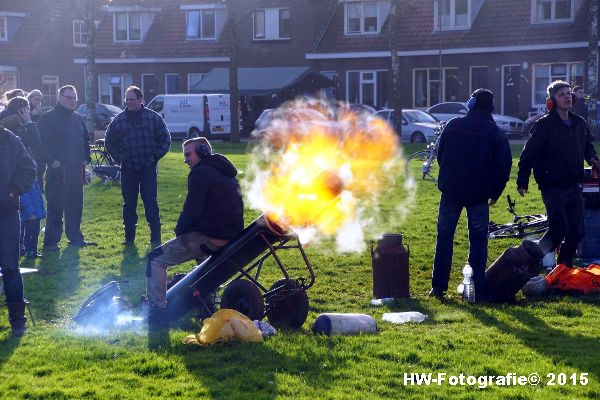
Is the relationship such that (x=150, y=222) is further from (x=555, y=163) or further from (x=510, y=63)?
(x=510, y=63)

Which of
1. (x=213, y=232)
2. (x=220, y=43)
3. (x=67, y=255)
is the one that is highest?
(x=220, y=43)

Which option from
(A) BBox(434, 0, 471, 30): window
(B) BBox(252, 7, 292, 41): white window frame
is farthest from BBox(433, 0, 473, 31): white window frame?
(B) BBox(252, 7, 292, 41): white window frame

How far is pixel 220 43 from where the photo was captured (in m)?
55.3

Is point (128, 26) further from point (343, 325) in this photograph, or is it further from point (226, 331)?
point (226, 331)

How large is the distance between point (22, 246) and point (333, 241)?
4.10m

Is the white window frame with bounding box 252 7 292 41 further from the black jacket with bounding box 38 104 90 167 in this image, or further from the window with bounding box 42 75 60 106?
the black jacket with bounding box 38 104 90 167

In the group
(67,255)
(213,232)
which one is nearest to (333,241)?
(67,255)

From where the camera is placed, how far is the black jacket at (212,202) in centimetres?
919

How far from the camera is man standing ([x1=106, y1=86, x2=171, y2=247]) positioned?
45.4ft

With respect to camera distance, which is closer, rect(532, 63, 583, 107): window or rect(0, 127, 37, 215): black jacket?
rect(0, 127, 37, 215): black jacket

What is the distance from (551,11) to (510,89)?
3.89 metres

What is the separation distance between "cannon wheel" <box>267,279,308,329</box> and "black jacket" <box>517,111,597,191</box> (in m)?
2.90

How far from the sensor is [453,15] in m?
48.5

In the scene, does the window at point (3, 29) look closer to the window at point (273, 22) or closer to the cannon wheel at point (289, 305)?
the window at point (273, 22)
